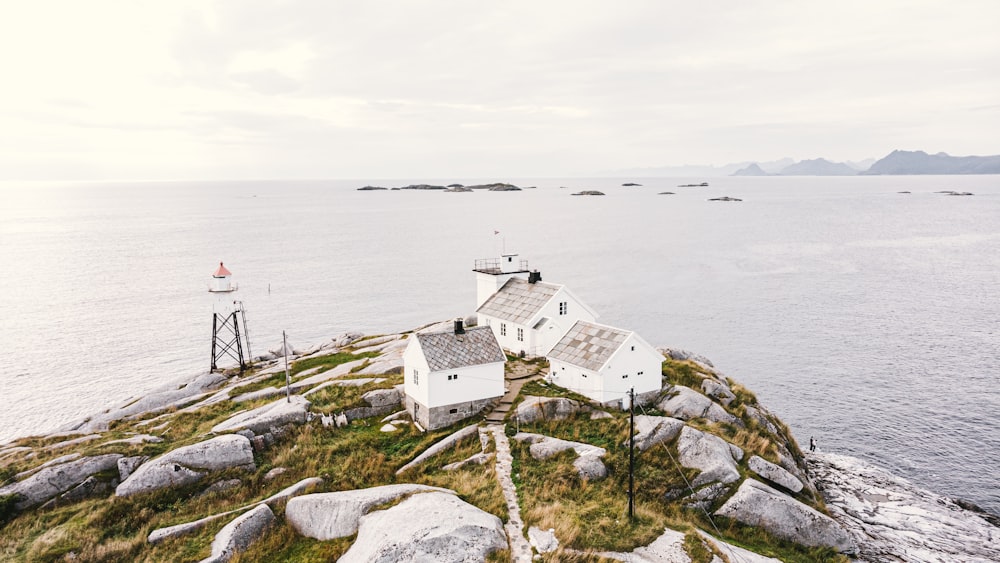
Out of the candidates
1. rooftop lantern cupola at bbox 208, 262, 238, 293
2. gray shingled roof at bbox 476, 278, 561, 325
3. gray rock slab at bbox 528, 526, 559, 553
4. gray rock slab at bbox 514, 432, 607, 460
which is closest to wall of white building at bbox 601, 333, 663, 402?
gray rock slab at bbox 514, 432, 607, 460

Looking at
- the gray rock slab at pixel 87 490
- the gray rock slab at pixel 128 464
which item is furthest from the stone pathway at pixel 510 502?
the gray rock slab at pixel 87 490

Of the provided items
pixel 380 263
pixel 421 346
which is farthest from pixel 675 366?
pixel 380 263

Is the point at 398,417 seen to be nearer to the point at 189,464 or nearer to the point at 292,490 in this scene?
the point at 292,490

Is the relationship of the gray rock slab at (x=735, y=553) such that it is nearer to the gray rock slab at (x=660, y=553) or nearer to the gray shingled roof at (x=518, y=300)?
the gray rock slab at (x=660, y=553)

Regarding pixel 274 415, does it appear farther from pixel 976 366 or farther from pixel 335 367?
pixel 976 366

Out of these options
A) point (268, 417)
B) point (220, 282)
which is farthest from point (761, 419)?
point (220, 282)

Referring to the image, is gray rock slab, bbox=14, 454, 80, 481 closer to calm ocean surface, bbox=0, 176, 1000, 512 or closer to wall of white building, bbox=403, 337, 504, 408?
wall of white building, bbox=403, 337, 504, 408
